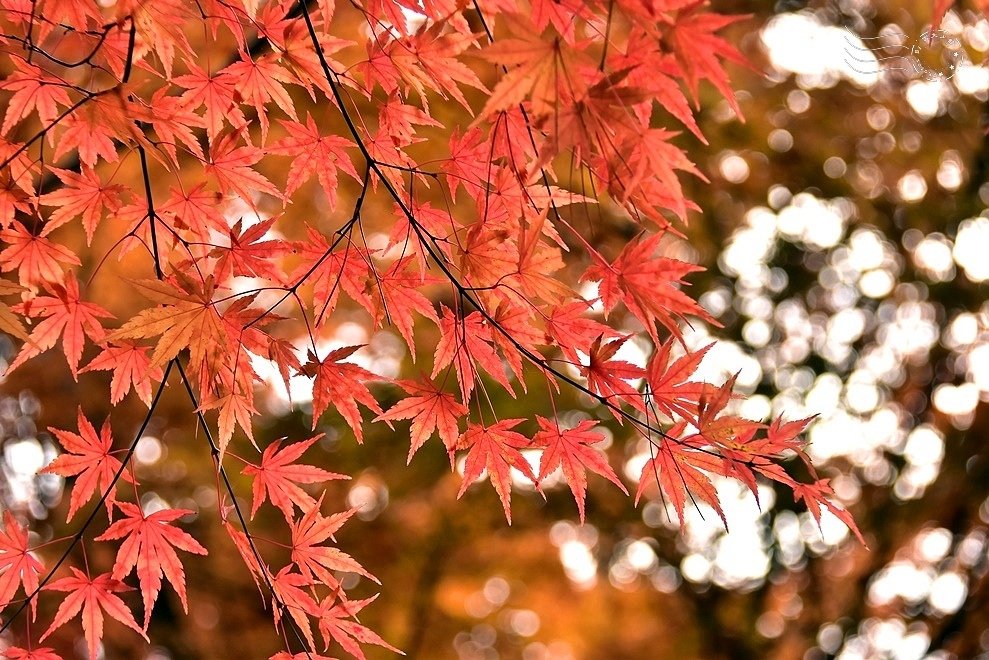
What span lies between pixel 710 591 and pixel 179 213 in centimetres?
431

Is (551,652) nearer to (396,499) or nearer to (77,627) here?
(396,499)

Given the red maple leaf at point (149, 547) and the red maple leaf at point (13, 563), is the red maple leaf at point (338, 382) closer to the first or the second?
the red maple leaf at point (149, 547)

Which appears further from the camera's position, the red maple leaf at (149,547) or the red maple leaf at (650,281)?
the red maple leaf at (149,547)

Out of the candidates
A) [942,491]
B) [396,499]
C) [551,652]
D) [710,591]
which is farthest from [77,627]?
[942,491]

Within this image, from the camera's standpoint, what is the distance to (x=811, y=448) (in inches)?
180

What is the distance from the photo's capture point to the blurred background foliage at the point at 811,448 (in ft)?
15.0

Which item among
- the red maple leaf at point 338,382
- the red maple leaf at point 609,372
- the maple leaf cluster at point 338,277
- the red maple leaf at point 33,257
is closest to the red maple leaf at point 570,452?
the maple leaf cluster at point 338,277

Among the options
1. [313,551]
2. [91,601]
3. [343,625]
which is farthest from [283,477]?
[91,601]

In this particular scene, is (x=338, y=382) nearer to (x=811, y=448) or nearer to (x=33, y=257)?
(x=33, y=257)

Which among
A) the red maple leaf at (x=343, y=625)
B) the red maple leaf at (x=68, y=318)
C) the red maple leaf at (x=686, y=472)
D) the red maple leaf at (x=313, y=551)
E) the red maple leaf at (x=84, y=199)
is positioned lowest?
the red maple leaf at (x=343, y=625)

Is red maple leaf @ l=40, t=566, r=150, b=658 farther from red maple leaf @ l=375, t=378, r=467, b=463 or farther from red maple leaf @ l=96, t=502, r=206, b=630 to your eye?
red maple leaf @ l=375, t=378, r=467, b=463

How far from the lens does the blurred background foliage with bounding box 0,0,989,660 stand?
15.0 feet

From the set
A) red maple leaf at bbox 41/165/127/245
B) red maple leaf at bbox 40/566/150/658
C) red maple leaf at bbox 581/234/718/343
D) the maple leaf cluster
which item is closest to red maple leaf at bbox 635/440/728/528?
the maple leaf cluster

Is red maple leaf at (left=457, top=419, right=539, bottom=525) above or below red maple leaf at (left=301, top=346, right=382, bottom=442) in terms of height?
below
